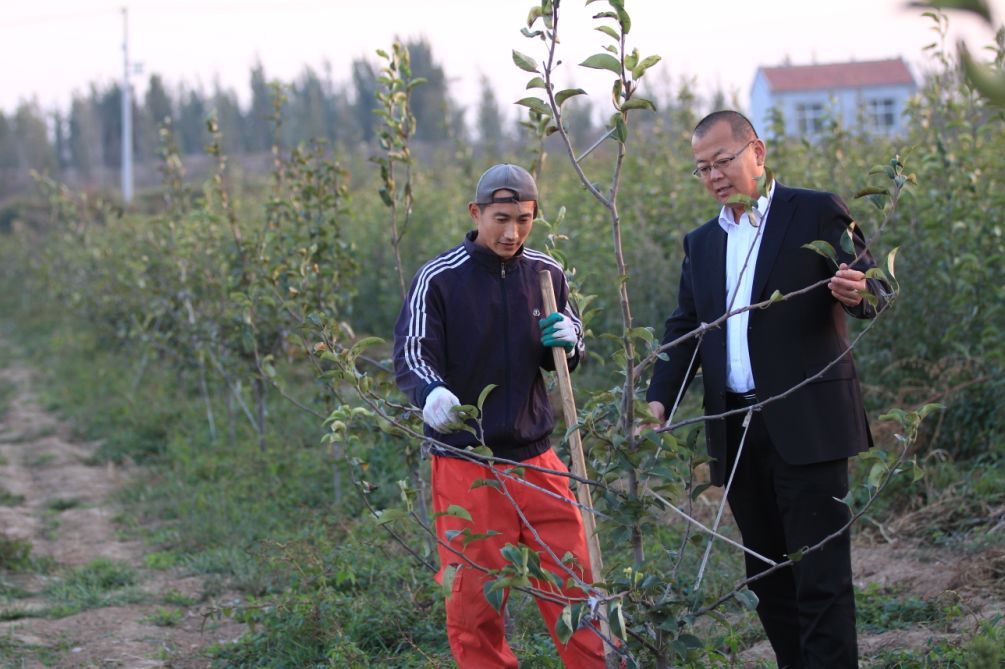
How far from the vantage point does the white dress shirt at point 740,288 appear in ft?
10.5

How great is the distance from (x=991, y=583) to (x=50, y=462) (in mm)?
7326

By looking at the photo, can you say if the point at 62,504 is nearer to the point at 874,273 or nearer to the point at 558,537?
the point at 558,537

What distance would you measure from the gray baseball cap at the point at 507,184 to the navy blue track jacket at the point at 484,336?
0.59 feet

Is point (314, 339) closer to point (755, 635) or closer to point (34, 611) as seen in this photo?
point (34, 611)

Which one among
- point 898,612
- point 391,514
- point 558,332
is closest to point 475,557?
point 391,514

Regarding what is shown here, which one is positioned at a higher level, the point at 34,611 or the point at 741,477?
the point at 741,477

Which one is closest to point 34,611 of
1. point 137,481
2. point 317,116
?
point 137,481

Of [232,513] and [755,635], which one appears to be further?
[232,513]

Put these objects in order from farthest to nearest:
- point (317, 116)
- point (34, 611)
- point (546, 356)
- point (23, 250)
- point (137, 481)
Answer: point (317, 116) < point (23, 250) < point (137, 481) < point (34, 611) < point (546, 356)

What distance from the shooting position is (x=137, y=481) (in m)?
8.16

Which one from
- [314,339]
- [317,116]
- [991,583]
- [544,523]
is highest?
[317,116]

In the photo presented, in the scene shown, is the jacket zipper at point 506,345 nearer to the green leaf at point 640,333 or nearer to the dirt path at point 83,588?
the green leaf at point 640,333

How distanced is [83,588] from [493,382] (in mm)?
3302

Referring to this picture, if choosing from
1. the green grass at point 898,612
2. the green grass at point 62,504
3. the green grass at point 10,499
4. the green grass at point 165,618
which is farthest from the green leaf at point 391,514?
the green grass at point 10,499
